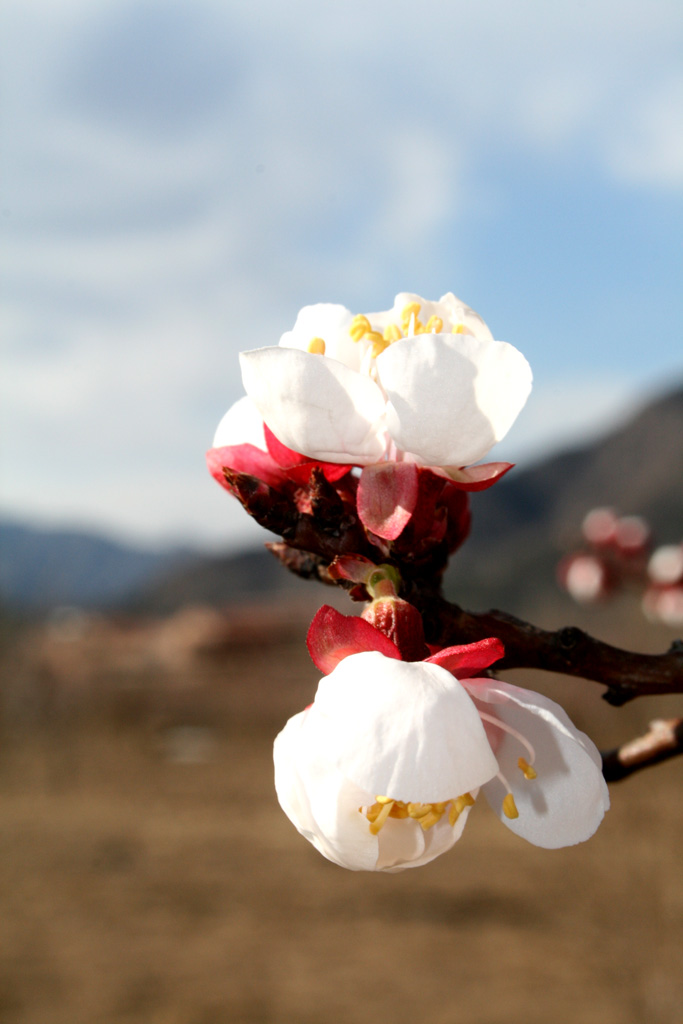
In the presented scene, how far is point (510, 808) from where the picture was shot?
0.39 metres

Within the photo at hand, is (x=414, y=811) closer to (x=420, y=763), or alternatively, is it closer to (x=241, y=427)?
(x=420, y=763)

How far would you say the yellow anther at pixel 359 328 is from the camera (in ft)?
1.46

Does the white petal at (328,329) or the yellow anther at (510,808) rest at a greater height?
the white petal at (328,329)

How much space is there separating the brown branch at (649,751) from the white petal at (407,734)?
30 centimetres

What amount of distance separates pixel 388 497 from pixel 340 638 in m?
0.08

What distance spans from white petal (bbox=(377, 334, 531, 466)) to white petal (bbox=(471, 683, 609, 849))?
11 cm

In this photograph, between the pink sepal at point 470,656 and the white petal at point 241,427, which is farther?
the white petal at point 241,427

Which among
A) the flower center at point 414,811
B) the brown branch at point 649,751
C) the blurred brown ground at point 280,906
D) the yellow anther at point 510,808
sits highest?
the flower center at point 414,811

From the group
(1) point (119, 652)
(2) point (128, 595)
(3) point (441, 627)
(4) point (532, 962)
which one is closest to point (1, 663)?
(1) point (119, 652)

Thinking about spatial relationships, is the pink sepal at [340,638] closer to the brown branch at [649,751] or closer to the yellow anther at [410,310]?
the yellow anther at [410,310]

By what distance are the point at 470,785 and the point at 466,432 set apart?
15 cm

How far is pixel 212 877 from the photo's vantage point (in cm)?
655

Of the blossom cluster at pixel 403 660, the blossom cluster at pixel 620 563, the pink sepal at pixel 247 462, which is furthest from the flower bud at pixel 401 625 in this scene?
the blossom cluster at pixel 620 563

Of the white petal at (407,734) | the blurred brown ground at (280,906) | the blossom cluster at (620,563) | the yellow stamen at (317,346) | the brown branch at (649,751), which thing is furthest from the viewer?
the blurred brown ground at (280,906)
